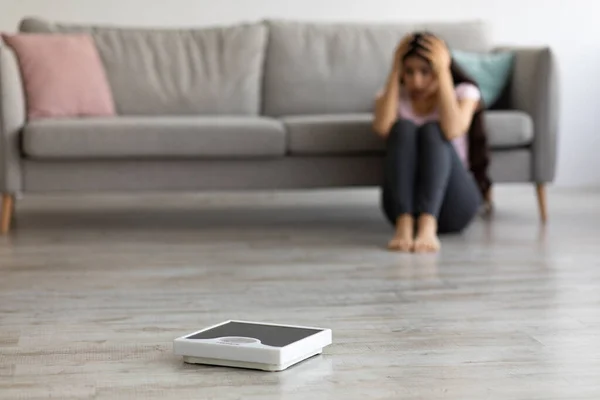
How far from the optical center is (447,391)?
2.01 metres

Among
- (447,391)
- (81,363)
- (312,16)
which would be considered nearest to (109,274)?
(81,363)

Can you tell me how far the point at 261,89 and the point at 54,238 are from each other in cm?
120

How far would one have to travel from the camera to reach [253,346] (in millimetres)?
2127

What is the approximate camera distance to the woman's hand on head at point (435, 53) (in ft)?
13.0

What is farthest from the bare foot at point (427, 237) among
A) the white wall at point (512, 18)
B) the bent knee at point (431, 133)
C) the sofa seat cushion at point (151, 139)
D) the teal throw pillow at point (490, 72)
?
the white wall at point (512, 18)

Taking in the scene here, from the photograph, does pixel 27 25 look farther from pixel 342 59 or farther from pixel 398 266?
pixel 398 266

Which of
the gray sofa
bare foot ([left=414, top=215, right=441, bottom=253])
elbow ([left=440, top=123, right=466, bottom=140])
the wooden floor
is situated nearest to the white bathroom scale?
the wooden floor

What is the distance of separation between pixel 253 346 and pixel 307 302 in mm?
750

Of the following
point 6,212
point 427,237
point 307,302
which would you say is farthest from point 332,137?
point 307,302

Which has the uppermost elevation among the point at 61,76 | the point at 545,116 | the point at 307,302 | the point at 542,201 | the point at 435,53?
the point at 435,53

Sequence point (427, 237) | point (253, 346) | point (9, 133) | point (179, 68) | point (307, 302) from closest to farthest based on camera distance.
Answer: point (253, 346), point (307, 302), point (427, 237), point (9, 133), point (179, 68)

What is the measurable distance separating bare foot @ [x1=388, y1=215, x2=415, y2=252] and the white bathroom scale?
59.5 inches

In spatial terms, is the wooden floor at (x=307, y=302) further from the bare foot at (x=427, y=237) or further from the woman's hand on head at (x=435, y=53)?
the woman's hand on head at (x=435, y=53)

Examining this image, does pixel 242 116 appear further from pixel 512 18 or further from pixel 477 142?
pixel 512 18
